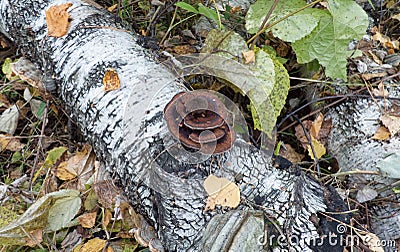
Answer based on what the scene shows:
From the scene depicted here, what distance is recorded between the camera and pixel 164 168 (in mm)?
1256

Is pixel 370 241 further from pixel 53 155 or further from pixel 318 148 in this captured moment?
pixel 53 155

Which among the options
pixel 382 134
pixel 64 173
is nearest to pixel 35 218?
pixel 64 173

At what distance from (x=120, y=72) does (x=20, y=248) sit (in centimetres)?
85

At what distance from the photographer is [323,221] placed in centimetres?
130

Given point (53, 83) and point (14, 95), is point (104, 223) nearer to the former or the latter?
point (53, 83)

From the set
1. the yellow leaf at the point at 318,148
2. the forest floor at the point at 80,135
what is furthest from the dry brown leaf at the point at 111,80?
the yellow leaf at the point at 318,148

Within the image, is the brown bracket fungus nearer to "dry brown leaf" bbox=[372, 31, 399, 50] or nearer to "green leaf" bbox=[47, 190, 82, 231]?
"green leaf" bbox=[47, 190, 82, 231]

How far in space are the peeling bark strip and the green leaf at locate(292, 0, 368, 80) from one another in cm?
55

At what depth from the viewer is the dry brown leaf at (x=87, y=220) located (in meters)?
1.67

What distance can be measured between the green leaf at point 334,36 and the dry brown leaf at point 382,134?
329 millimetres

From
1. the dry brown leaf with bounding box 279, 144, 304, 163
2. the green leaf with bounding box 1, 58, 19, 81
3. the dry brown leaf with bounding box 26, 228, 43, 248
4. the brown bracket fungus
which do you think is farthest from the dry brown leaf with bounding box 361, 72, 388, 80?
the green leaf with bounding box 1, 58, 19, 81

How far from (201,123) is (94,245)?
79cm

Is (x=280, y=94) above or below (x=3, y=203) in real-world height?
above

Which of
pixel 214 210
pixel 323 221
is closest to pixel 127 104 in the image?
pixel 214 210
